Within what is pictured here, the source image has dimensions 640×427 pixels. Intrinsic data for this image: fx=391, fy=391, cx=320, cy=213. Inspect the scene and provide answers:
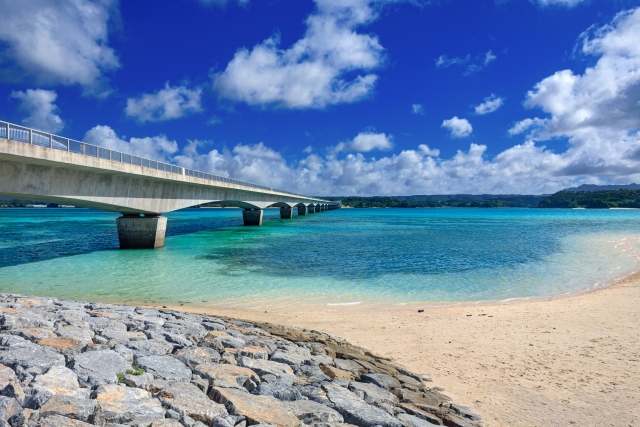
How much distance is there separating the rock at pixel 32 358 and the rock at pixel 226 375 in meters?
1.88

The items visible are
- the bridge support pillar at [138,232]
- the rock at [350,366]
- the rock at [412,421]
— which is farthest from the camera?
the bridge support pillar at [138,232]

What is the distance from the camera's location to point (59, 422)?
3840 mm

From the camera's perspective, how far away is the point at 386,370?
7465mm

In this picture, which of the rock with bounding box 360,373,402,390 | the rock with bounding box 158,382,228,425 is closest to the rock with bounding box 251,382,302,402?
the rock with bounding box 158,382,228,425

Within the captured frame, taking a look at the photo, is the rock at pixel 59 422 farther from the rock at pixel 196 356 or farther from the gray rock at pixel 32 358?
the rock at pixel 196 356

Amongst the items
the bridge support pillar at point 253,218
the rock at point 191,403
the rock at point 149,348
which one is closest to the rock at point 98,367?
the rock at point 149,348

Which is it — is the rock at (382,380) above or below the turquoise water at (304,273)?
above

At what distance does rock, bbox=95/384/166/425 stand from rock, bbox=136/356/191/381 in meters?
0.66

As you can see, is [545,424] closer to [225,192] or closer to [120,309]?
[120,309]

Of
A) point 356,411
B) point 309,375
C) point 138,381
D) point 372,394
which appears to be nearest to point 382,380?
point 372,394

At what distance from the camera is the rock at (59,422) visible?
378 centimetres

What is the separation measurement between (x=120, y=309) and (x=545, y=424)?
9.38 metres

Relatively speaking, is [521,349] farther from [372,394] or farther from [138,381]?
[138,381]

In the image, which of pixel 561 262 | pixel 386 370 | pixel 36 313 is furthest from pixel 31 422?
pixel 561 262
